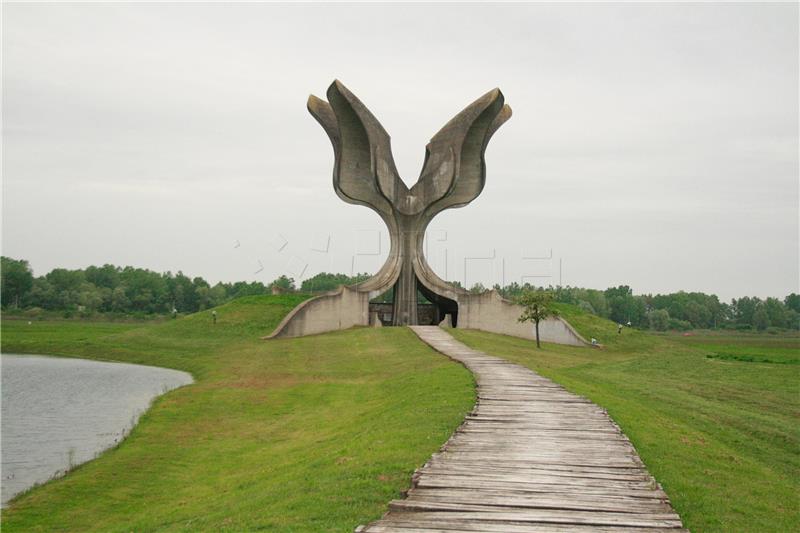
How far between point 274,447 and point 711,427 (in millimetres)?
7812

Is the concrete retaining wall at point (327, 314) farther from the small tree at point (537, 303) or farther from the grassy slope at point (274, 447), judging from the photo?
the small tree at point (537, 303)

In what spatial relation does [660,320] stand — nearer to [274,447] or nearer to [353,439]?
[274,447]


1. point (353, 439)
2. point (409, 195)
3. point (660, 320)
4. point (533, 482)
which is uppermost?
point (409, 195)

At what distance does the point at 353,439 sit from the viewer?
10945 mm

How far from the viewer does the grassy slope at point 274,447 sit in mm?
7371

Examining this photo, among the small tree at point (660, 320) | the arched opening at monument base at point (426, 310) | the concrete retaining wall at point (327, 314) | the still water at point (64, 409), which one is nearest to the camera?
the still water at point (64, 409)

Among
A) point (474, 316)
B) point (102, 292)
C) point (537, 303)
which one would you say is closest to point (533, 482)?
point (537, 303)

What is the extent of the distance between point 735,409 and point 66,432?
46.1 ft

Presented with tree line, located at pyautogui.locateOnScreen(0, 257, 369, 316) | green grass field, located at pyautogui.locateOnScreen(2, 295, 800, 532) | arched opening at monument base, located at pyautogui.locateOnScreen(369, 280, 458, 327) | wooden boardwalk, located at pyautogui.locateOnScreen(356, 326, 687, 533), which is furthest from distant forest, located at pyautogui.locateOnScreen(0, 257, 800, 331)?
wooden boardwalk, located at pyautogui.locateOnScreen(356, 326, 687, 533)

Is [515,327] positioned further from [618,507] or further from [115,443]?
[618,507]

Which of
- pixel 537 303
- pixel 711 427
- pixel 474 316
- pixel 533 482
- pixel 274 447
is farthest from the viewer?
pixel 474 316

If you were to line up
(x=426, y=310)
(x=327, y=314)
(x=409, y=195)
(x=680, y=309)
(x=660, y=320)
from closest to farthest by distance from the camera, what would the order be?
(x=327, y=314) → (x=409, y=195) → (x=426, y=310) → (x=660, y=320) → (x=680, y=309)

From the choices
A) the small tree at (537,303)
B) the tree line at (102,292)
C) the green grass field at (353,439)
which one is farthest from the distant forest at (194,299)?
the green grass field at (353,439)

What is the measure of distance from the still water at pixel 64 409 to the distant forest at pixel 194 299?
39.8 m
